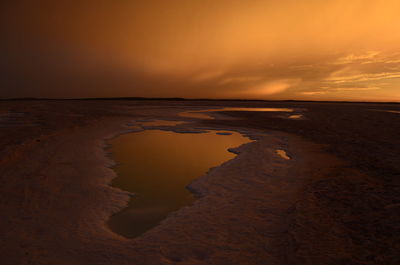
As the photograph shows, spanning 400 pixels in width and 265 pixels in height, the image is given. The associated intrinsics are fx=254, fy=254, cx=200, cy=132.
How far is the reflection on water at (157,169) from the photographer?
5648mm

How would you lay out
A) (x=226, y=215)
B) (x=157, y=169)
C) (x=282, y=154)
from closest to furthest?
(x=226, y=215) < (x=157, y=169) < (x=282, y=154)

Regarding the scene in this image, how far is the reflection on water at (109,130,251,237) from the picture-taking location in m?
5.65

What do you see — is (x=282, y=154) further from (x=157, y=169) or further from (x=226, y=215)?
(x=226, y=215)

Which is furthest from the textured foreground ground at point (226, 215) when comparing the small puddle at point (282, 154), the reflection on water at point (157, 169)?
the small puddle at point (282, 154)

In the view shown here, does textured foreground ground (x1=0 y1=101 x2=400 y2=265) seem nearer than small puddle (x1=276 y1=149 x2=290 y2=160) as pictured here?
Yes

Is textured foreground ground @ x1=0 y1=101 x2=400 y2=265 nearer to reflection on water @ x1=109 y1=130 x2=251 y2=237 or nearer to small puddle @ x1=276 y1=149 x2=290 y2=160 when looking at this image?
reflection on water @ x1=109 y1=130 x2=251 y2=237

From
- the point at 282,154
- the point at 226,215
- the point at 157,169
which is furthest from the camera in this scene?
the point at 282,154

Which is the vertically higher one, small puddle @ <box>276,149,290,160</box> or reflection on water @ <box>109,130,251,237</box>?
small puddle @ <box>276,149,290,160</box>

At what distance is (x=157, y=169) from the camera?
921 cm

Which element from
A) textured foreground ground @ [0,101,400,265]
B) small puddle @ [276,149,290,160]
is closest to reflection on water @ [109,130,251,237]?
textured foreground ground @ [0,101,400,265]

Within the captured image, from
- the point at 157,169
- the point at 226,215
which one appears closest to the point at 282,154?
the point at 157,169

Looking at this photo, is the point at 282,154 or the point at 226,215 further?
the point at 282,154

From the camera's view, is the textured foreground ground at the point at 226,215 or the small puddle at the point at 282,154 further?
the small puddle at the point at 282,154

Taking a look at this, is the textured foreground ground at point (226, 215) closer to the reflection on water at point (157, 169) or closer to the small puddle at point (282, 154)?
the reflection on water at point (157, 169)
